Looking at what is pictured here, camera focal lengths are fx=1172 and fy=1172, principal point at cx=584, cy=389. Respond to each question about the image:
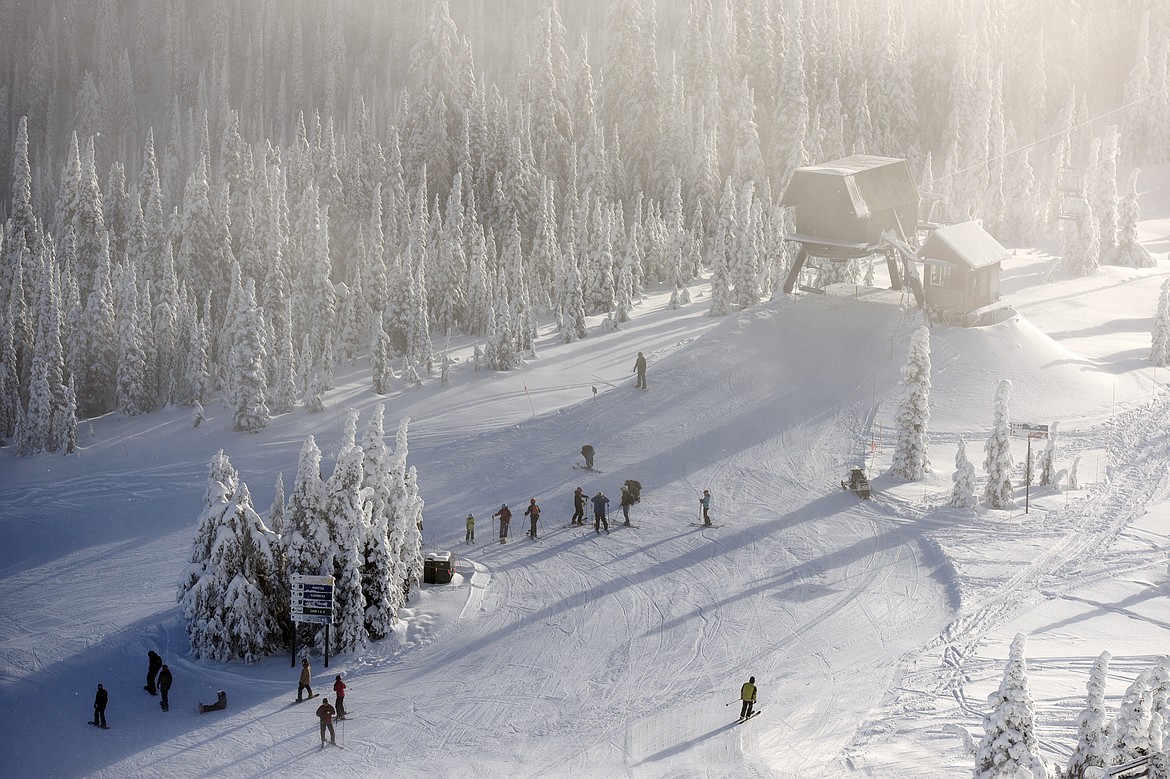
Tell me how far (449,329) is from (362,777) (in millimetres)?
46492

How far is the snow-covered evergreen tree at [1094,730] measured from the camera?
595 inches

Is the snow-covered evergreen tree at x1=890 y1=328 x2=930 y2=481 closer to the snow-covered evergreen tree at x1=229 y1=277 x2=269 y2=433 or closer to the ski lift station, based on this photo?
the ski lift station

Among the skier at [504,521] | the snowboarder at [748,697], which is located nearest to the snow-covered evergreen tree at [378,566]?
the skier at [504,521]

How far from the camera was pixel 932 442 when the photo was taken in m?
39.4

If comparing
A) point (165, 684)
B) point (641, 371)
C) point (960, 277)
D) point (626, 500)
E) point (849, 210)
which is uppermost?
point (849, 210)

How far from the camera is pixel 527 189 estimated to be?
81875mm

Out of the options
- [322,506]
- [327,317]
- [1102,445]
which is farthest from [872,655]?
[327,317]

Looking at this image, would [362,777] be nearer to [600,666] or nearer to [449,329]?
[600,666]

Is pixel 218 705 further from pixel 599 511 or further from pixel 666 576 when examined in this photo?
pixel 599 511

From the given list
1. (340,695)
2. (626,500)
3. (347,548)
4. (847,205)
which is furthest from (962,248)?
(340,695)

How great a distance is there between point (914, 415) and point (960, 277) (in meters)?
14.0

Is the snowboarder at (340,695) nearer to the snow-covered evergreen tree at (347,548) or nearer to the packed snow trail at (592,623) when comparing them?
the packed snow trail at (592,623)

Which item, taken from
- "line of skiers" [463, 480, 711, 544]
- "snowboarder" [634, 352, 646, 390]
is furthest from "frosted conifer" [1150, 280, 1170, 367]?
"line of skiers" [463, 480, 711, 544]

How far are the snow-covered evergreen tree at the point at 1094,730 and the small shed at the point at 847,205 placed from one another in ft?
120
